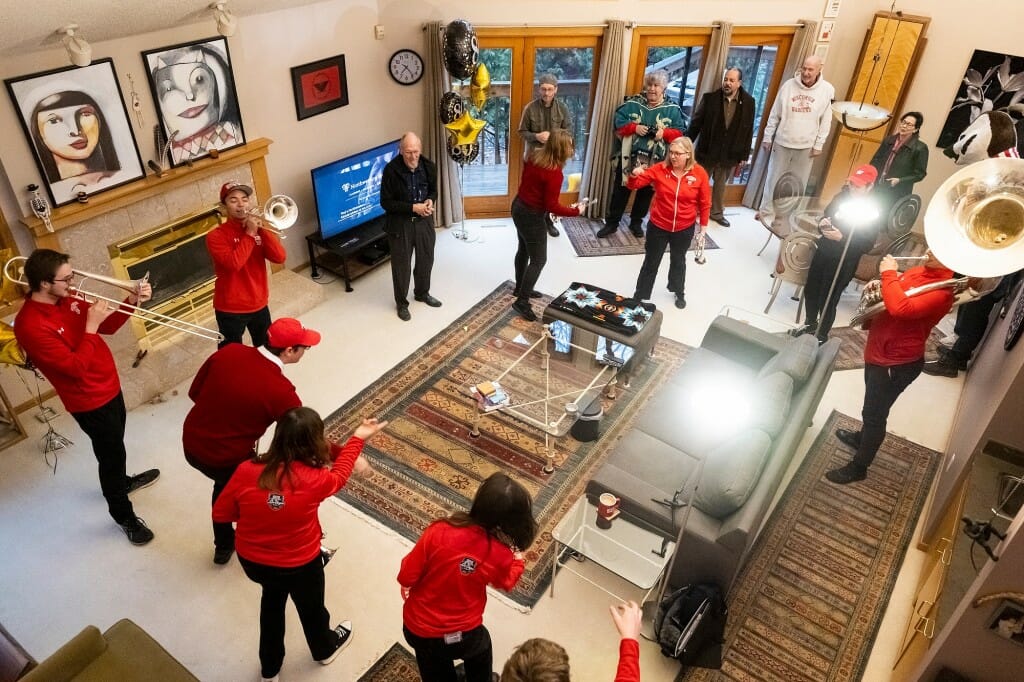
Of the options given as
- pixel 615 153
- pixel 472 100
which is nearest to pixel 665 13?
pixel 615 153

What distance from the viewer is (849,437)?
A: 4668mm

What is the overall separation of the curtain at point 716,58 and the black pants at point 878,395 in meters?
3.87

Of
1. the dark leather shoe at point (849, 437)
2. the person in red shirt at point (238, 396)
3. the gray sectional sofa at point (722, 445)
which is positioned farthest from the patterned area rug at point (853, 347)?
the person in red shirt at point (238, 396)

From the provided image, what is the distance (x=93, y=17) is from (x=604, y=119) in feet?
14.9

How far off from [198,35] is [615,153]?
391cm

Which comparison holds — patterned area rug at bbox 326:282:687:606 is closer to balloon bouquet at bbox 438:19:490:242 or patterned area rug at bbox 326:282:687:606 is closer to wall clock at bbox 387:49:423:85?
balloon bouquet at bbox 438:19:490:242

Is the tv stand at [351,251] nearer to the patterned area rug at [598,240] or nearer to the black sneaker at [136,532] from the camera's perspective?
the patterned area rug at [598,240]

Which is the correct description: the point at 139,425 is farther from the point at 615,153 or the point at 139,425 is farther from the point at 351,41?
the point at 615,153

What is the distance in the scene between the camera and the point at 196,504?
4.05m

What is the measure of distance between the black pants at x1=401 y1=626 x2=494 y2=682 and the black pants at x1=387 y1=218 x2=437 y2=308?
3.54 m

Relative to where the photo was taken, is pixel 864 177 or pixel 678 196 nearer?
pixel 864 177

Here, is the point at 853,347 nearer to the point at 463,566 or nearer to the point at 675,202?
the point at 675,202

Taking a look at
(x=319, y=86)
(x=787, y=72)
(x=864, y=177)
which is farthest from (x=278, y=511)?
(x=787, y=72)

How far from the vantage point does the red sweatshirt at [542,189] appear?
520cm
